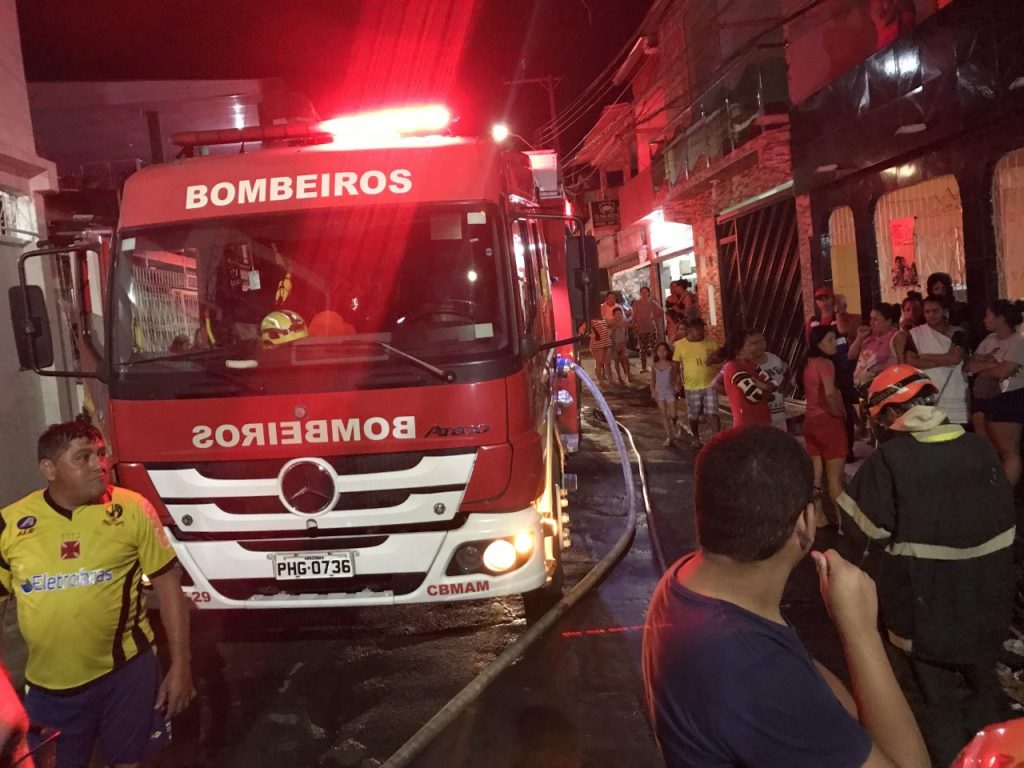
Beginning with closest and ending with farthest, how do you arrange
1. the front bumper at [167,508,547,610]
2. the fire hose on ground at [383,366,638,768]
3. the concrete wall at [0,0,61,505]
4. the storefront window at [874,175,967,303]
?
the fire hose on ground at [383,366,638,768] → the front bumper at [167,508,547,610] → the concrete wall at [0,0,61,505] → the storefront window at [874,175,967,303]

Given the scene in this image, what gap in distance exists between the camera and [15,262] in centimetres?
789

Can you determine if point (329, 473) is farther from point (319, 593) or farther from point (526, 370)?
point (526, 370)

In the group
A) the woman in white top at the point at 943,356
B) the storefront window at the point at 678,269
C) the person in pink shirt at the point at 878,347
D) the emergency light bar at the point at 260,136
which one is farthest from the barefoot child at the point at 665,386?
the storefront window at the point at 678,269

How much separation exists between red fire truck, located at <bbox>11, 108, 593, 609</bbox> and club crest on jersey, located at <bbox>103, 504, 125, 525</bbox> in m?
1.43

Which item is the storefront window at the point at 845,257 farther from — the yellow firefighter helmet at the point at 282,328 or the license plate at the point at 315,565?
the license plate at the point at 315,565

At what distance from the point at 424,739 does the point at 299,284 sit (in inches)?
106

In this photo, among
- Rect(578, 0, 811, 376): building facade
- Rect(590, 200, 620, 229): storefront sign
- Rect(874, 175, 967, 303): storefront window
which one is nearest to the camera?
Rect(874, 175, 967, 303): storefront window

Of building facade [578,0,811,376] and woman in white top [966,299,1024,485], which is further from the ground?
building facade [578,0,811,376]

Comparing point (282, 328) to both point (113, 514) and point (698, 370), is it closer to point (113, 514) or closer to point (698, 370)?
point (113, 514)

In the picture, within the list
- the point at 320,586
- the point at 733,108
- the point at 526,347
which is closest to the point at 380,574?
the point at 320,586

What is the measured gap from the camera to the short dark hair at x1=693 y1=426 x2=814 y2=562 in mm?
1555

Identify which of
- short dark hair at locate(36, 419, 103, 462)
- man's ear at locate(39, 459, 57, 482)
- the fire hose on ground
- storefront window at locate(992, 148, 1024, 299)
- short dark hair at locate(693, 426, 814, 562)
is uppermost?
storefront window at locate(992, 148, 1024, 299)

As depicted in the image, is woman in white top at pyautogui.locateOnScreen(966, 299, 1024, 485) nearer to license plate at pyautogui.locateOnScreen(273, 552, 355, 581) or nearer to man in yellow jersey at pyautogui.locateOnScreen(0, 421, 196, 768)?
license plate at pyautogui.locateOnScreen(273, 552, 355, 581)

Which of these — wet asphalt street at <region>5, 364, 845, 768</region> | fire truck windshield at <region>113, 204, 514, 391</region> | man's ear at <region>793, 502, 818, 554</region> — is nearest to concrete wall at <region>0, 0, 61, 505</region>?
wet asphalt street at <region>5, 364, 845, 768</region>
